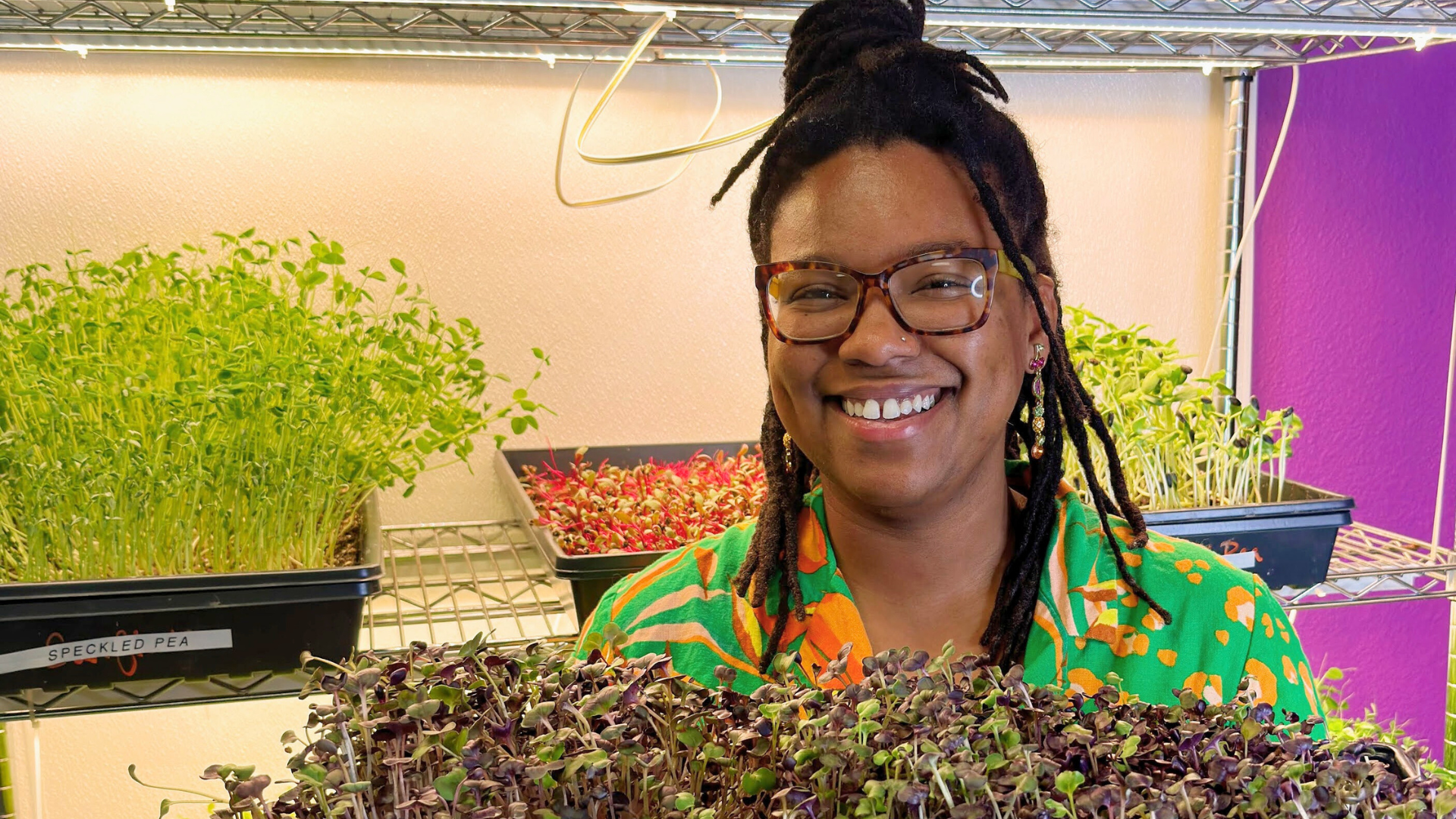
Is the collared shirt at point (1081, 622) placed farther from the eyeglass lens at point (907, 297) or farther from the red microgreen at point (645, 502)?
the red microgreen at point (645, 502)

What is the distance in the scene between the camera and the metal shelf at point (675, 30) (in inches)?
44.8

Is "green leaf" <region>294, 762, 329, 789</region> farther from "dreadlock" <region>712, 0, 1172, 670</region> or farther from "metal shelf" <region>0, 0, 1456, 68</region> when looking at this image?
"metal shelf" <region>0, 0, 1456, 68</region>

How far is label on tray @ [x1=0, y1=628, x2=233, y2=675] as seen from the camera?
1.06m

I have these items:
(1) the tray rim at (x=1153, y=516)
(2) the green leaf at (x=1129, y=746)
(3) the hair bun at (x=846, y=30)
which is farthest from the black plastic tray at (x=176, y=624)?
(2) the green leaf at (x=1129, y=746)

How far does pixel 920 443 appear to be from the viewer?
2.85 ft

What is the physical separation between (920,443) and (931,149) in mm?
227

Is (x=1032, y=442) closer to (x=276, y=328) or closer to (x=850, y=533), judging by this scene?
(x=850, y=533)

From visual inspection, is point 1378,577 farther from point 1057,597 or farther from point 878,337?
point 878,337

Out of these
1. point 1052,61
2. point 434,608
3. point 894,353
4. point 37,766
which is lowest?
point 37,766

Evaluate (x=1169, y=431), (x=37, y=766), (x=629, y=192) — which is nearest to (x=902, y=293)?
(x=1169, y=431)

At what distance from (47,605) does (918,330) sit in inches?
32.6

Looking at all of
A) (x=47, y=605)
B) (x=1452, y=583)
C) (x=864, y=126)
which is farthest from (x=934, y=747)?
(x=1452, y=583)

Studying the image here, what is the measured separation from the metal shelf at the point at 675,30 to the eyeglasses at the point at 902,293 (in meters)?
0.35

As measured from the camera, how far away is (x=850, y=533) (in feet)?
3.26
